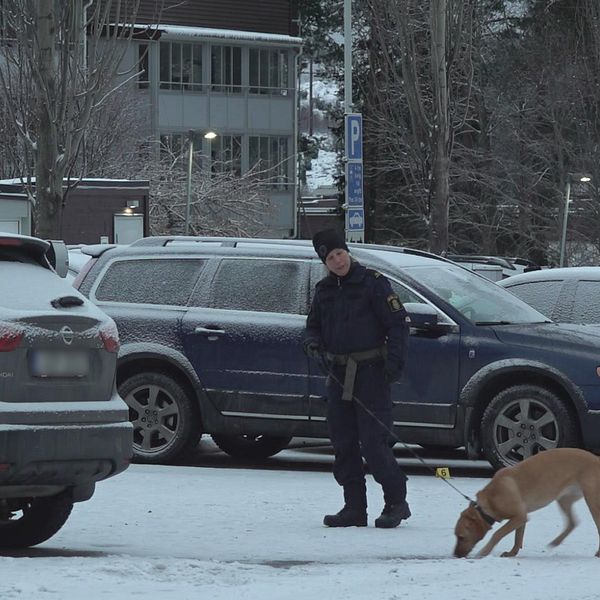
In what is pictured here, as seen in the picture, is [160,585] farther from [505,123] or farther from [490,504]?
[505,123]

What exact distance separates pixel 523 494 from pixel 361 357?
1466 millimetres

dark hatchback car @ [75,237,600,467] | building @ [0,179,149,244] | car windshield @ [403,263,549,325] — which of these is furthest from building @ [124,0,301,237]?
car windshield @ [403,263,549,325]

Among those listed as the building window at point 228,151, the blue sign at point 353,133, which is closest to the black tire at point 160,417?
the blue sign at point 353,133

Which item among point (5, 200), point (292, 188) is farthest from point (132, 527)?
point (292, 188)

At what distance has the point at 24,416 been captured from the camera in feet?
25.3

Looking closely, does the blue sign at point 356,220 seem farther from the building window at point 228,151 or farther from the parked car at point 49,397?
the building window at point 228,151

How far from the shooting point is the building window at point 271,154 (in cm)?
6981

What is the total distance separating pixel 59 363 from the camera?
795 centimetres

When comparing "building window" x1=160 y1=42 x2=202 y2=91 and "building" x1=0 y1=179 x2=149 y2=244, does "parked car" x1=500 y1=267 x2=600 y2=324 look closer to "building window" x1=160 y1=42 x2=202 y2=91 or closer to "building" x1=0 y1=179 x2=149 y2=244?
"building" x1=0 y1=179 x2=149 y2=244

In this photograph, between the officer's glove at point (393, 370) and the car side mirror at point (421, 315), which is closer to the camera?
the officer's glove at point (393, 370)

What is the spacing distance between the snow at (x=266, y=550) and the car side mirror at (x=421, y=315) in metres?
1.15

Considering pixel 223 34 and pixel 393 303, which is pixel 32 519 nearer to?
pixel 393 303

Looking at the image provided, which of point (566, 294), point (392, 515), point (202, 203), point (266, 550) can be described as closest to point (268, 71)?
point (202, 203)

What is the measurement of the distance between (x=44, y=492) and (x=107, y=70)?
1607 centimetres
